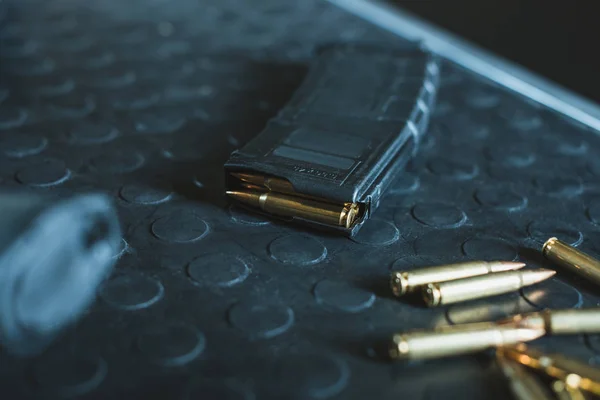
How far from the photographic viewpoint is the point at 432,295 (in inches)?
29.8

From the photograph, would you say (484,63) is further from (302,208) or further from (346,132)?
(302,208)

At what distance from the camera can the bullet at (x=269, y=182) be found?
0.89 meters

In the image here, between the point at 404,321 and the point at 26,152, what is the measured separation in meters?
0.66

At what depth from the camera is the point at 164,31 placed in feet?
5.18

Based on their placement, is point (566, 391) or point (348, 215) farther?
point (348, 215)

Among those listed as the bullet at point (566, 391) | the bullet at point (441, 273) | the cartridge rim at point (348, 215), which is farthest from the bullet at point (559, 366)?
the cartridge rim at point (348, 215)

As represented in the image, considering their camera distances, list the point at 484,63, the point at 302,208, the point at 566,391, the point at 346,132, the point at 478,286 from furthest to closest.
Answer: the point at 484,63 < the point at 346,132 < the point at 302,208 < the point at 478,286 < the point at 566,391

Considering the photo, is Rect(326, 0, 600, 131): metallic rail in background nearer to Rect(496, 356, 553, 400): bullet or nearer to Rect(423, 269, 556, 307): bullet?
Rect(423, 269, 556, 307): bullet

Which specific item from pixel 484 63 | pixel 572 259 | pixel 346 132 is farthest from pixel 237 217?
pixel 484 63

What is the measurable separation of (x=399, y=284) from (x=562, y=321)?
177mm

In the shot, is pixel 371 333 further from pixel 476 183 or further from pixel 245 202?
pixel 476 183

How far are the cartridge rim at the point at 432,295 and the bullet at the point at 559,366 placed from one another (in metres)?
0.09

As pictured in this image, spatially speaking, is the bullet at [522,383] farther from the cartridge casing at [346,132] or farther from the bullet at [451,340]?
the cartridge casing at [346,132]

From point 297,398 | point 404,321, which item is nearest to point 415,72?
point 404,321
